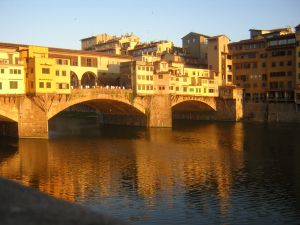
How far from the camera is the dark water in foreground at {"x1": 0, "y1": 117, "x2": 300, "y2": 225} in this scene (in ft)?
83.6

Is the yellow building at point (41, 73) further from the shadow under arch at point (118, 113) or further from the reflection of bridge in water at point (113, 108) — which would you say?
the shadow under arch at point (118, 113)

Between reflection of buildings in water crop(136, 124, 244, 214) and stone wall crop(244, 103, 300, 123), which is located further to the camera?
stone wall crop(244, 103, 300, 123)

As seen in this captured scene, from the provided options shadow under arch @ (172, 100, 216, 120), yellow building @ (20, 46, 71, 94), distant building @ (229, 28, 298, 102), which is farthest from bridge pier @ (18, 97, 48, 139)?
distant building @ (229, 28, 298, 102)

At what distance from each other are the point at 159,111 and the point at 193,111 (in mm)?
25366

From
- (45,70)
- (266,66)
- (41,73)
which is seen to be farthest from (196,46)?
(41,73)

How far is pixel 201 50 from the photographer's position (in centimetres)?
12300

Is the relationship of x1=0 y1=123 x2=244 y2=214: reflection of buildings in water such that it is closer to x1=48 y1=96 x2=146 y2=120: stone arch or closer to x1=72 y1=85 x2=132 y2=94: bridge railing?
x1=48 y1=96 x2=146 y2=120: stone arch

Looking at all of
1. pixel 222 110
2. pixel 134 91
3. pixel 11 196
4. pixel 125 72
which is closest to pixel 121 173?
pixel 11 196

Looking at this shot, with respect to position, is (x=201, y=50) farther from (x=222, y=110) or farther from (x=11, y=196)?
(x=11, y=196)

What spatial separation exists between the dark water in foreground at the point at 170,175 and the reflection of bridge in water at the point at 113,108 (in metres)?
4.00

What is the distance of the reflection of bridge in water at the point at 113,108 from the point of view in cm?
6141

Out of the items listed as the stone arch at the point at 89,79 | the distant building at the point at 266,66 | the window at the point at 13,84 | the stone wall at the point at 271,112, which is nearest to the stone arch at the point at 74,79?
the stone arch at the point at 89,79

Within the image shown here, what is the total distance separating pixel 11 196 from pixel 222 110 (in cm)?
9734

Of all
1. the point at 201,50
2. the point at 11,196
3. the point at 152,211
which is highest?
the point at 201,50
